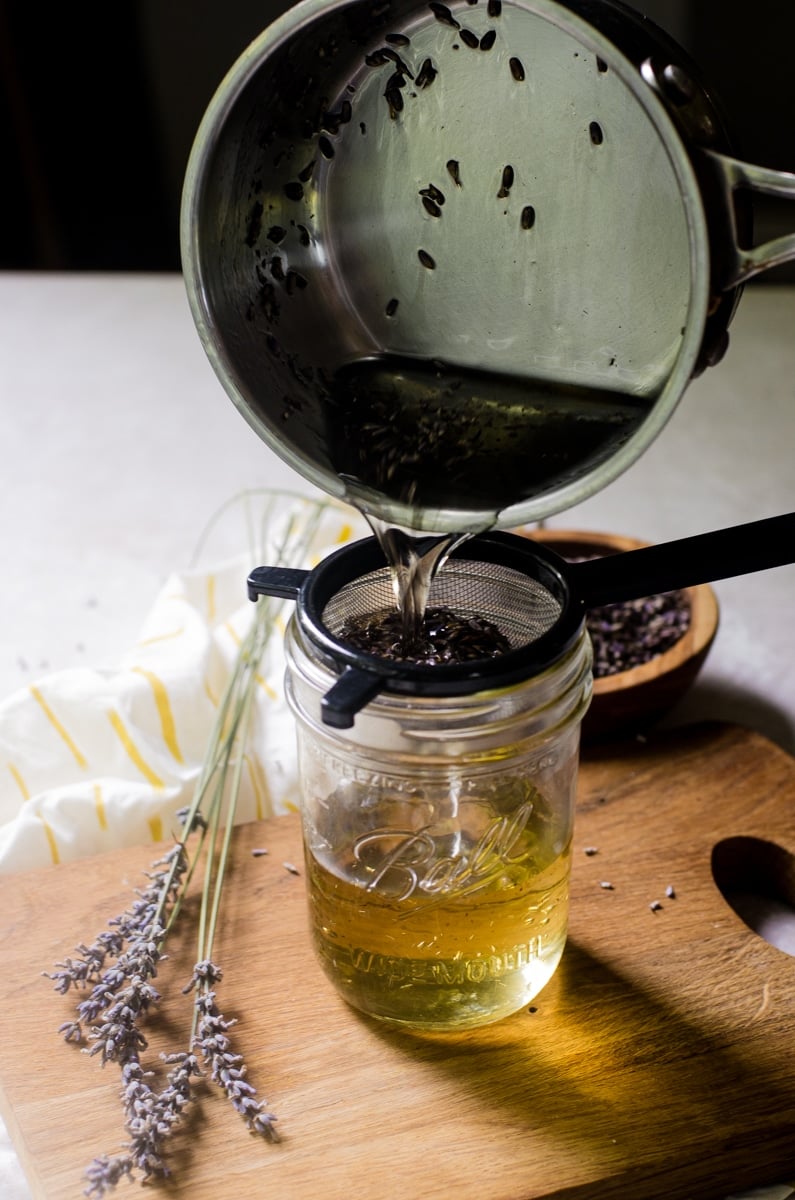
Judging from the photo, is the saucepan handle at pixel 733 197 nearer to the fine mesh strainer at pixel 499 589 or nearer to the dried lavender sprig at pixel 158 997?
the fine mesh strainer at pixel 499 589

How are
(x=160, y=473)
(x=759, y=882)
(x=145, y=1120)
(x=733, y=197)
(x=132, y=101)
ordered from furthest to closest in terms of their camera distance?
(x=132, y=101) < (x=160, y=473) < (x=759, y=882) < (x=145, y=1120) < (x=733, y=197)

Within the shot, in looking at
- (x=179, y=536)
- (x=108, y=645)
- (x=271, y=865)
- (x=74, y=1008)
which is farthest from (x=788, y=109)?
(x=74, y=1008)

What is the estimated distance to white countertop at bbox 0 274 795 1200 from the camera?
171 centimetres

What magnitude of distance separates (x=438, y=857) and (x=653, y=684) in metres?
0.41

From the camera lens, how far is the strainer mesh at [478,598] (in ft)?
3.57

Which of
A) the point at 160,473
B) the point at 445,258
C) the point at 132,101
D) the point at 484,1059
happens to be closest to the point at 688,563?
the point at 445,258

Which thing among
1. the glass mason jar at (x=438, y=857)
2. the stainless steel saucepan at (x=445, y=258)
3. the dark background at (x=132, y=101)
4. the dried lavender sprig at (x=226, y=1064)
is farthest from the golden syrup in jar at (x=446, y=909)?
the dark background at (x=132, y=101)

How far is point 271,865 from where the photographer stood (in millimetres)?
1284

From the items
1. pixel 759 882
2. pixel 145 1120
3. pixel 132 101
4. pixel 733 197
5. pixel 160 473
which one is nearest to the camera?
pixel 733 197

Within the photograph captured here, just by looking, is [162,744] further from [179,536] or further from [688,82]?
[688,82]

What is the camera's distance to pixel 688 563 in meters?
1.04

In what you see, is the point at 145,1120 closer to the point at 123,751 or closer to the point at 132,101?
the point at 123,751

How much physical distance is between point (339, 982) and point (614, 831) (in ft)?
1.12

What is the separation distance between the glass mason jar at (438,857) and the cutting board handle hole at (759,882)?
0.84 ft
